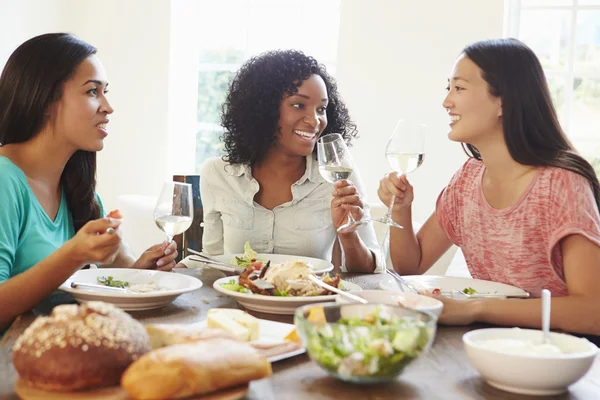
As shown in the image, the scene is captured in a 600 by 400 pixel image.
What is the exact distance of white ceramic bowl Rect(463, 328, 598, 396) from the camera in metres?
1.10

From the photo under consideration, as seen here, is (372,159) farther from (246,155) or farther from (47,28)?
(47,28)

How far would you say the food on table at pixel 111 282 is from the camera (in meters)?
1.86

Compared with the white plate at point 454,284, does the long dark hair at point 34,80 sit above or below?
above

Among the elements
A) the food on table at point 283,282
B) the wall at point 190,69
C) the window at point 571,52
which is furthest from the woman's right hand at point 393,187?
the window at point 571,52

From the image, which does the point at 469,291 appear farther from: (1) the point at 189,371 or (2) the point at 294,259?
(1) the point at 189,371

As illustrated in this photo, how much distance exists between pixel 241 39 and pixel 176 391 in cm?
421

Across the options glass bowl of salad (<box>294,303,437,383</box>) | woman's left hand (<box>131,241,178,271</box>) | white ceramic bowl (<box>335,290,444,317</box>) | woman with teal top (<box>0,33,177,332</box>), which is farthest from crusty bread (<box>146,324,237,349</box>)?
woman's left hand (<box>131,241,178,271</box>)

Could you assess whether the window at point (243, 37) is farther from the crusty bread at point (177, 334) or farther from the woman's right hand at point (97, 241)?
the crusty bread at point (177, 334)

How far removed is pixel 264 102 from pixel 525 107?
1094mm

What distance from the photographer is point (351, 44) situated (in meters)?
4.51

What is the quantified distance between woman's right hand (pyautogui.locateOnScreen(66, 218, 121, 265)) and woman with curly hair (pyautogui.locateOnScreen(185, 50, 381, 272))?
43.4 inches

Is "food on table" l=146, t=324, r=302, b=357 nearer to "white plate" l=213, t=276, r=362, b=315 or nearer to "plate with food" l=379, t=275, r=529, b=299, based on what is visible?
"white plate" l=213, t=276, r=362, b=315

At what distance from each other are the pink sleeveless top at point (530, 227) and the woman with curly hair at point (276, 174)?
40 centimetres

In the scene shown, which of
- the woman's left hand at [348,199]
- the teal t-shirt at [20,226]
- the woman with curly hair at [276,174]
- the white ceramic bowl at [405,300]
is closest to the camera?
the white ceramic bowl at [405,300]
